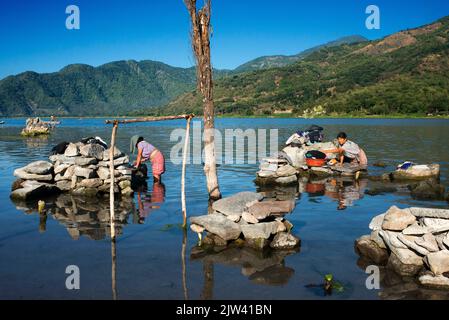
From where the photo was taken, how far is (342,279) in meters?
8.17

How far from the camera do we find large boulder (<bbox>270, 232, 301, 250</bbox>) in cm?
1011

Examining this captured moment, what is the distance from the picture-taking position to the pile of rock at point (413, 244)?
26.3 ft

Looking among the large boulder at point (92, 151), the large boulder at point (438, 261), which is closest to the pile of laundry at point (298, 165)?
the large boulder at point (92, 151)

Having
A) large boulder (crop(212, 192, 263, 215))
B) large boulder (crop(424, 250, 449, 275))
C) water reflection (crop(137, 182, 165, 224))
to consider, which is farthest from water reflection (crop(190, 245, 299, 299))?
water reflection (crop(137, 182, 165, 224))

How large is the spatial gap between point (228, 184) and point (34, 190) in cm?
916

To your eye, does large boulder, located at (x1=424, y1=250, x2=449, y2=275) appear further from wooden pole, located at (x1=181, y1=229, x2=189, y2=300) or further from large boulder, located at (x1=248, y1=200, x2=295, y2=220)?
wooden pole, located at (x1=181, y1=229, x2=189, y2=300)

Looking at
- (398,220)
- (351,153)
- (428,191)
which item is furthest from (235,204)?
(351,153)

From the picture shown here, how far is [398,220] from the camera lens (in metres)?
9.41

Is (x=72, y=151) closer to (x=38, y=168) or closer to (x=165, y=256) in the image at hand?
(x=38, y=168)

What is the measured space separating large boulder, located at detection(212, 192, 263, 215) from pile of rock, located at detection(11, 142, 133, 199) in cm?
669

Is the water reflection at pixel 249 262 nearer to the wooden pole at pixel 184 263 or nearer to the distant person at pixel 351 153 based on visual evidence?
the wooden pole at pixel 184 263
